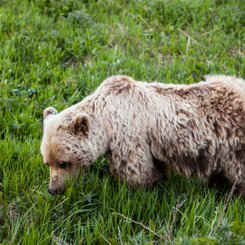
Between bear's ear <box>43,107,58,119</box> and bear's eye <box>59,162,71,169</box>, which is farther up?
bear's ear <box>43,107,58,119</box>

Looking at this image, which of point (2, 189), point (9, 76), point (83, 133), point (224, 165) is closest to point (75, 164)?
point (83, 133)

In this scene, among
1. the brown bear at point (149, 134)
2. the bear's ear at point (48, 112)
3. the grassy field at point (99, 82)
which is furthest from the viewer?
the bear's ear at point (48, 112)

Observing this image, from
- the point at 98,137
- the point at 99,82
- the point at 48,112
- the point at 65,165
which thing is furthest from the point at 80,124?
the point at 99,82

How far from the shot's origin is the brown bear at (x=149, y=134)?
4.30 metres

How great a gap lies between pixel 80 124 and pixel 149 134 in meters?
0.65

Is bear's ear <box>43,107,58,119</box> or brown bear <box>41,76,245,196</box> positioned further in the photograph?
bear's ear <box>43,107,58,119</box>

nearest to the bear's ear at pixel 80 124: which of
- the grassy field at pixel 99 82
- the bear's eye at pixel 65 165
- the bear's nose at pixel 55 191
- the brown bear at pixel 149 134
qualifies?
the brown bear at pixel 149 134

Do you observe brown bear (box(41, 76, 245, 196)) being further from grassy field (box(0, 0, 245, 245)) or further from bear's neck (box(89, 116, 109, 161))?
grassy field (box(0, 0, 245, 245))

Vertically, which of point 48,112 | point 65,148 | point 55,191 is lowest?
point 55,191

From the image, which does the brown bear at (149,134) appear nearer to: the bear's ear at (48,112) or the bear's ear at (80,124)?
the bear's ear at (80,124)

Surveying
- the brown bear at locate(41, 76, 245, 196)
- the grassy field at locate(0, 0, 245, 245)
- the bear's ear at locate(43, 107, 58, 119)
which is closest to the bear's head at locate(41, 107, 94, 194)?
the brown bear at locate(41, 76, 245, 196)

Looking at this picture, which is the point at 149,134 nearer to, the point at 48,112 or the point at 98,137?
the point at 98,137

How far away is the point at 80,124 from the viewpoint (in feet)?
14.1

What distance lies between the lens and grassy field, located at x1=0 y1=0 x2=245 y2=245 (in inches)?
151
